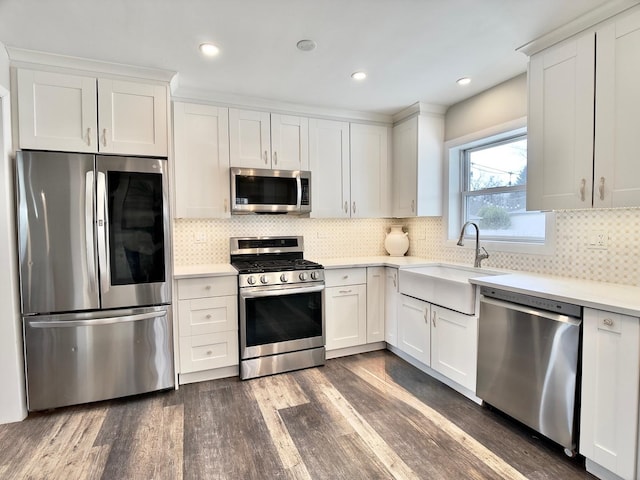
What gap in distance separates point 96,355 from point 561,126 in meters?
3.45

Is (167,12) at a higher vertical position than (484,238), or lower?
higher

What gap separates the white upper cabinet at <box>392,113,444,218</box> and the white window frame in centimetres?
9

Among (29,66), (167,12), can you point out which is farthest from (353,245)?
(29,66)

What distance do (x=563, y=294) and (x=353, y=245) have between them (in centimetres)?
230

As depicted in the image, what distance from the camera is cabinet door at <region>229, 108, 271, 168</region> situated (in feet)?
10.2

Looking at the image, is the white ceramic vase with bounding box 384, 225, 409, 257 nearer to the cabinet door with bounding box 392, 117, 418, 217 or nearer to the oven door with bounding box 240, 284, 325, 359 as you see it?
the cabinet door with bounding box 392, 117, 418, 217

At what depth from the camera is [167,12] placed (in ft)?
6.01

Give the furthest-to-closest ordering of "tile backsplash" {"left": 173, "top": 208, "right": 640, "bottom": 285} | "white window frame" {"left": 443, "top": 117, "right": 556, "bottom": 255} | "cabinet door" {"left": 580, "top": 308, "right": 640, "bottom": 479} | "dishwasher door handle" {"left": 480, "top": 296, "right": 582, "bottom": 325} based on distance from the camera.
Result: 1. "white window frame" {"left": 443, "top": 117, "right": 556, "bottom": 255}
2. "tile backsplash" {"left": 173, "top": 208, "right": 640, "bottom": 285}
3. "dishwasher door handle" {"left": 480, "top": 296, "right": 582, "bottom": 325}
4. "cabinet door" {"left": 580, "top": 308, "right": 640, "bottom": 479}

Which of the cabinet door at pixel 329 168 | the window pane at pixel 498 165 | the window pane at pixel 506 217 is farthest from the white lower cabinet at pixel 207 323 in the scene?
the window pane at pixel 498 165

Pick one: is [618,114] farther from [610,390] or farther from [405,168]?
[405,168]

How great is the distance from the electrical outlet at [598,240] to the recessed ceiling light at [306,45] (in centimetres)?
220

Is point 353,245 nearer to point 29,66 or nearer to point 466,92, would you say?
point 466,92

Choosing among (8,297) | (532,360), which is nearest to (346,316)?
(532,360)

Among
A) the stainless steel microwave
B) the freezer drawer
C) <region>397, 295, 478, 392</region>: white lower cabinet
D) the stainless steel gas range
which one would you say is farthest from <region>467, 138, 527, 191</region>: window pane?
the freezer drawer
